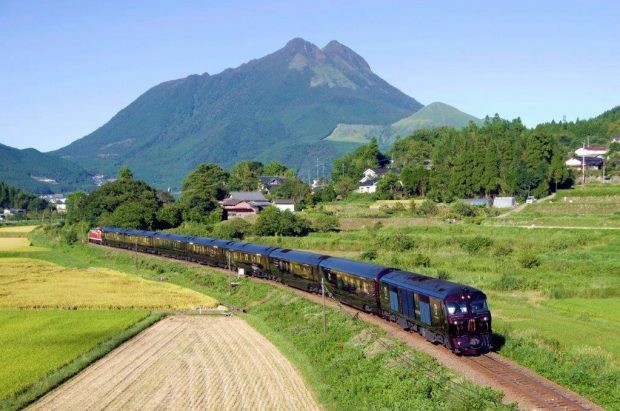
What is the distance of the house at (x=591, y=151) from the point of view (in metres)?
151

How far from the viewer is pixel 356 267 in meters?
38.8

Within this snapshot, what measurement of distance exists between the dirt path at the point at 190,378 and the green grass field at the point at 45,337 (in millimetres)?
1754

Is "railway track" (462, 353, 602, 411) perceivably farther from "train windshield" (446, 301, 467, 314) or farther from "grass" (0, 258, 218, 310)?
"grass" (0, 258, 218, 310)

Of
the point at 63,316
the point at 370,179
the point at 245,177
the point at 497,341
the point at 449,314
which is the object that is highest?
the point at 245,177

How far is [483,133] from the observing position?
12331 cm

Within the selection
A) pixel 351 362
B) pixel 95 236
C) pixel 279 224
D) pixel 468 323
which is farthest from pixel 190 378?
pixel 95 236

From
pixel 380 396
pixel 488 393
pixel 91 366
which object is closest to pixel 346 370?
pixel 380 396

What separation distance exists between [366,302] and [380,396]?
12585 mm

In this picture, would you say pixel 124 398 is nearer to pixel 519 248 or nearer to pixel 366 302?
pixel 366 302

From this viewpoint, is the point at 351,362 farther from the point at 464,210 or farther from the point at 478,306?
the point at 464,210

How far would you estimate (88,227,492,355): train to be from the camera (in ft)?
90.2

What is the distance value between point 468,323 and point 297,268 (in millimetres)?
22012

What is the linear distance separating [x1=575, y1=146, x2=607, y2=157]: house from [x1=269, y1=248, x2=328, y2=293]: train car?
11543cm

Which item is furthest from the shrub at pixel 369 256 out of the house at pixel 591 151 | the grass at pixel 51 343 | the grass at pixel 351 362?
the house at pixel 591 151
